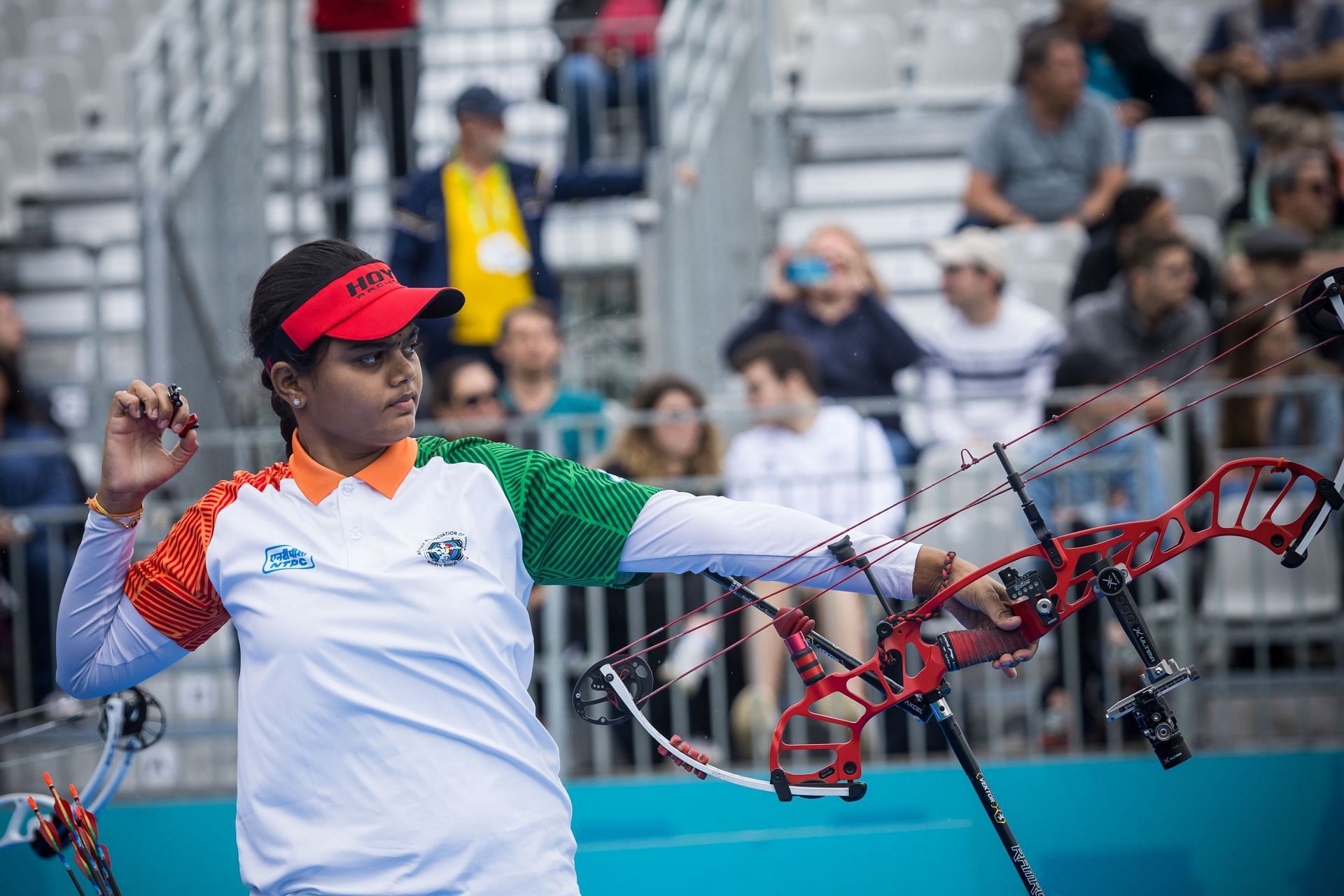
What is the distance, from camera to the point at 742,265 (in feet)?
26.7

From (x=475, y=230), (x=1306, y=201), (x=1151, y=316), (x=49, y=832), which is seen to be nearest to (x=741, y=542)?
(x=49, y=832)

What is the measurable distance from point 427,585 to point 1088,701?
12.9 ft

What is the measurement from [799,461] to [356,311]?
3525 millimetres

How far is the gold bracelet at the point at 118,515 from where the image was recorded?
8.50 feet

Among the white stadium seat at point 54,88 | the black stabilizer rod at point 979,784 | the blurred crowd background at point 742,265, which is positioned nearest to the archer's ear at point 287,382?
the black stabilizer rod at point 979,784

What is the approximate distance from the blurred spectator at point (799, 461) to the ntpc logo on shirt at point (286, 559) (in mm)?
3223

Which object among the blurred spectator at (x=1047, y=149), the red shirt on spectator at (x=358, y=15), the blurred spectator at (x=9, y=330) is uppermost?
the red shirt on spectator at (x=358, y=15)

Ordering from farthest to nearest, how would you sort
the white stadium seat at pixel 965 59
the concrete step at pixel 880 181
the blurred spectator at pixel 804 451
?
the white stadium seat at pixel 965 59
the concrete step at pixel 880 181
the blurred spectator at pixel 804 451

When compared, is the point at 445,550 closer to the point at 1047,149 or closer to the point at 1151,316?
the point at 1151,316

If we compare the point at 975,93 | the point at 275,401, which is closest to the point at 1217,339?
the point at 975,93

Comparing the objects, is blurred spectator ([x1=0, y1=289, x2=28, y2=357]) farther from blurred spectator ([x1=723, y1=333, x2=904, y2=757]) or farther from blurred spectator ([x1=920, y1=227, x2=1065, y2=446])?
blurred spectator ([x1=920, y1=227, x2=1065, y2=446])

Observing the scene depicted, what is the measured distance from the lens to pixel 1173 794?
15.4 feet

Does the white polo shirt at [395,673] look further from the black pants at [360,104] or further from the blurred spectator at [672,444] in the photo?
the black pants at [360,104]

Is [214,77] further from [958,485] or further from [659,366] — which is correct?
[958,485]
